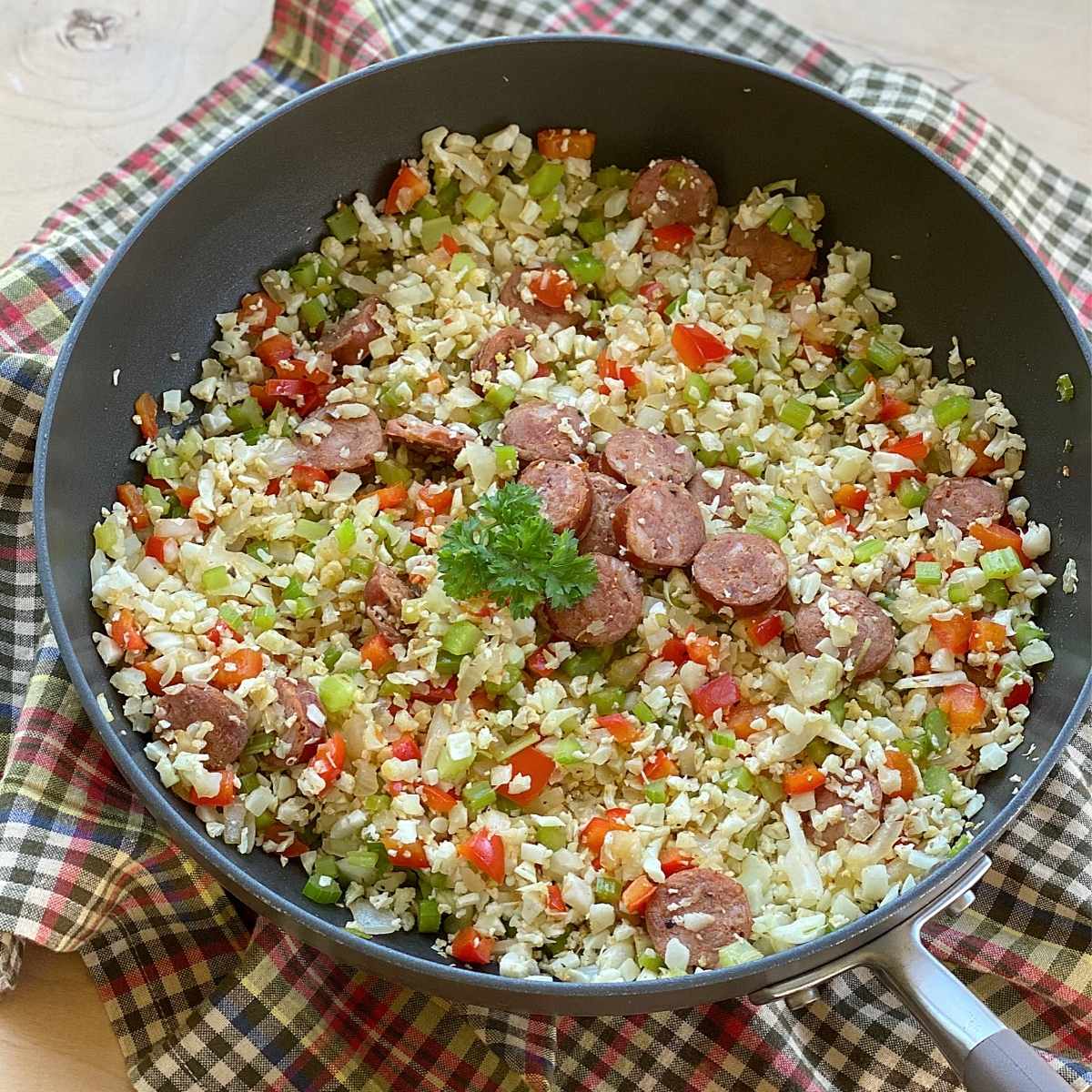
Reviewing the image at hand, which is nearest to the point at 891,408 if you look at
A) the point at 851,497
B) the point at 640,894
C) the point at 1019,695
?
the point at 851,497

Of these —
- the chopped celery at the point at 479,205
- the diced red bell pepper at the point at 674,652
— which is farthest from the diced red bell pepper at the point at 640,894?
the chopped celery at the point at 479,205

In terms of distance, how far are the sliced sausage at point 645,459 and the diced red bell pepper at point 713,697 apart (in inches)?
15.7

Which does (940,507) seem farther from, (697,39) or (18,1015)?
(18,1015)

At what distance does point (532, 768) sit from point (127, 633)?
29.2 inches

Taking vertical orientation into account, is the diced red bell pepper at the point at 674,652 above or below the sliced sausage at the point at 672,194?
below

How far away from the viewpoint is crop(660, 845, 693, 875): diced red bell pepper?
2.16m

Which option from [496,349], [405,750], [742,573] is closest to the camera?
[405,750]

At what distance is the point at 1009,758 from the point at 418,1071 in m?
1.21

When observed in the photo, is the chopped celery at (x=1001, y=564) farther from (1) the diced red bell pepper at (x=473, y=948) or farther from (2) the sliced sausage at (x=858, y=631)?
(1) the diced red bell pepper at (x=473, y=948)

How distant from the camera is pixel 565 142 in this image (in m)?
2.70

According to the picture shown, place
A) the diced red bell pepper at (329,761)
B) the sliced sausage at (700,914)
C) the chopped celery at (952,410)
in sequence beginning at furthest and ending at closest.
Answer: the chopped celery at (952,410), the diced red bell pepper at (329,761), the sliced sausage at (700,914)

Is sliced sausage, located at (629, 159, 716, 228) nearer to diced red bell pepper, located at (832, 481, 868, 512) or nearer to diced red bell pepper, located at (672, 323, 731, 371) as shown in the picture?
diced red bell pepper, located at (672, 323, 731, 371)

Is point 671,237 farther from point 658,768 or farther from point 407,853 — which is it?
point 407,853

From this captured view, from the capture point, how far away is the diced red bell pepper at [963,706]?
89.3 inches
